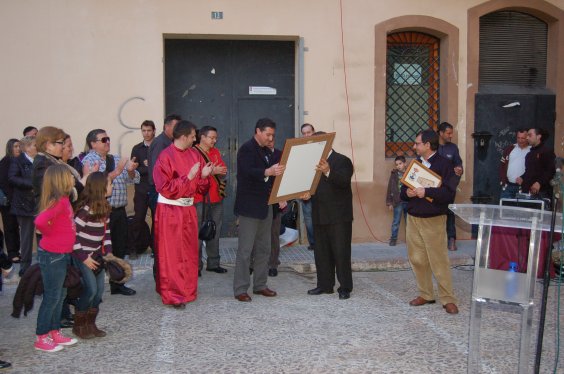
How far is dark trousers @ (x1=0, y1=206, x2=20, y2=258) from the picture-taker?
28.9ft

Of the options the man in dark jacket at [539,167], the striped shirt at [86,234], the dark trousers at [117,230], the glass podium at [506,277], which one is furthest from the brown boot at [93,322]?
the man in dark jacket at [539,167]

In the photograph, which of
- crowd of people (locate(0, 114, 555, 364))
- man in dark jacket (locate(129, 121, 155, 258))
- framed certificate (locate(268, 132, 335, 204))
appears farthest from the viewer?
man in dark jacket (locate(129, 121, 155, 258))

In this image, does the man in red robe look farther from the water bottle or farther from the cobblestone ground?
the water bottle

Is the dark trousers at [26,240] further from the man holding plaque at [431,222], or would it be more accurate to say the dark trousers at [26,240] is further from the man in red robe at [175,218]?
the man holding plaque at [431,222]

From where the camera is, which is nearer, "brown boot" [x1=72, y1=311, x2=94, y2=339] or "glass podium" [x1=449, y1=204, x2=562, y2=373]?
"glass podium" [x1=449, y1=204, x2=562, y2=373]

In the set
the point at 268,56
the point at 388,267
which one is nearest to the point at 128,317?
the point at 388,267

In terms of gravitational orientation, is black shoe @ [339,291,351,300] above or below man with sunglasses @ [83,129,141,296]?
below

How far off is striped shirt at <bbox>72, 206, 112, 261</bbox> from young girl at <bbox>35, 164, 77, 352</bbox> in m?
0.11

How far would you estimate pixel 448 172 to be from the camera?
668cm

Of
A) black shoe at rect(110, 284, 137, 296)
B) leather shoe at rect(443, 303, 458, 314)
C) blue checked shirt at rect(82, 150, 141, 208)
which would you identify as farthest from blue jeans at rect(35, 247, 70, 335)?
leather shoe at rect(443, 303, 458, 314)

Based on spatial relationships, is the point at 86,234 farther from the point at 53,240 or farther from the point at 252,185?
the point at 252,185

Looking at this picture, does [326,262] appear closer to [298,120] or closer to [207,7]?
[298,120]

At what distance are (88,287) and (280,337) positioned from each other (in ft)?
5.42

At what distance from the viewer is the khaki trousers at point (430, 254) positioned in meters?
6.64
